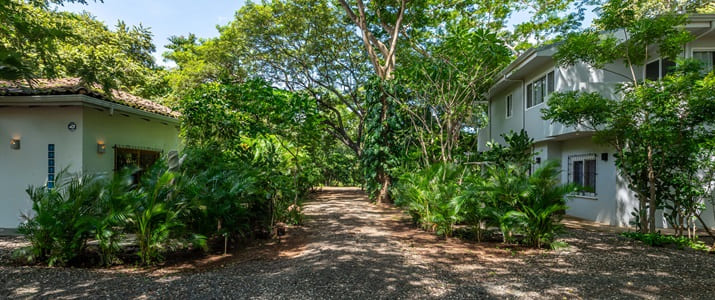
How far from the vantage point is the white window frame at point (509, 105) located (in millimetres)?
14739

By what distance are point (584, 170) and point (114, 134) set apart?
1279cm

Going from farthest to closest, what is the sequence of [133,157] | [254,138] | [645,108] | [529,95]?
[529,95] → [133,157] → [254,138] → [645,108]

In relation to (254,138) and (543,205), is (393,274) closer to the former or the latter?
(543,205)

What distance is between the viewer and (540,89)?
39.8 ft

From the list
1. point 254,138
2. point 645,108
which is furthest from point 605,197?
point 254,138

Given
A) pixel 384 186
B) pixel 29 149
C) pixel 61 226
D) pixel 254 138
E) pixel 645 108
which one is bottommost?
pixel 384 186

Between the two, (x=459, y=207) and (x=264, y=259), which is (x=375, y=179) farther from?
(x=264, y=259)

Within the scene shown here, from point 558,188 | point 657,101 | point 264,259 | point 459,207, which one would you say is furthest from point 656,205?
point 264,259

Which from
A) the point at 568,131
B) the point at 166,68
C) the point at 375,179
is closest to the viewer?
the point at 568,131

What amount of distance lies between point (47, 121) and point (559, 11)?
19.3 m

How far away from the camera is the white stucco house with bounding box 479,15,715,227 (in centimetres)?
885

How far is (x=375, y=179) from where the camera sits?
1366 cm

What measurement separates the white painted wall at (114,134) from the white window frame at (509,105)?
40.3 feet

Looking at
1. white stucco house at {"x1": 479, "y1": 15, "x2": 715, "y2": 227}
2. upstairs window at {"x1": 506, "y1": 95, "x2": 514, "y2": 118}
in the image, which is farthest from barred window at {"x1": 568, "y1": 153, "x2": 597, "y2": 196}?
upstairs window at {"x1": 506, "y1": 95, "x2": 514, "y2": 118}
